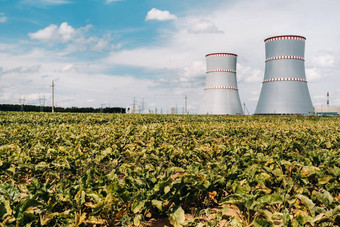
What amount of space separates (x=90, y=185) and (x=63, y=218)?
1.43 ft

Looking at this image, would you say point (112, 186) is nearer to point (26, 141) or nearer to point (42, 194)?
point (42, 194)

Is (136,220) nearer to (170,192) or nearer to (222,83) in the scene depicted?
(170,192)

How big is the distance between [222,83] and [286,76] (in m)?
7.17

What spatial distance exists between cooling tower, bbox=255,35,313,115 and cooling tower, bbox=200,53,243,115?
3942mm

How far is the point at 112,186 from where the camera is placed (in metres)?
2.42

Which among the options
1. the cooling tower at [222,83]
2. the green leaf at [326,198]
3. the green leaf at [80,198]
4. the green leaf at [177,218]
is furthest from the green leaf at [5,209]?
the cooling tower at [222,83]

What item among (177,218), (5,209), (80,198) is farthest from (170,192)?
(5,209)

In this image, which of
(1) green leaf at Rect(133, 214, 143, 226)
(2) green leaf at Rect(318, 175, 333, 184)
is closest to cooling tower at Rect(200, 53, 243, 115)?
(2) green leaf at Rect(318, 175, 333, 184)

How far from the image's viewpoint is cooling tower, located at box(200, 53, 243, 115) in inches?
1309

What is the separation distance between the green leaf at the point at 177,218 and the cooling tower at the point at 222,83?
31756 millimetres

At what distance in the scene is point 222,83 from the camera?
33.4m

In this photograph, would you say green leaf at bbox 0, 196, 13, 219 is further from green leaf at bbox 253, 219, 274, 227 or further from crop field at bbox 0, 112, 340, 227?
green leaf at bbox 253, 219, 274, 227

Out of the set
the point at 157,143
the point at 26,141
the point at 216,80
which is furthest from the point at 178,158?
the point at 216,80

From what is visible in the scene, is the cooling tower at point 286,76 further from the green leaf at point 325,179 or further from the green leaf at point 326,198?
the green leaf at point 326,198
